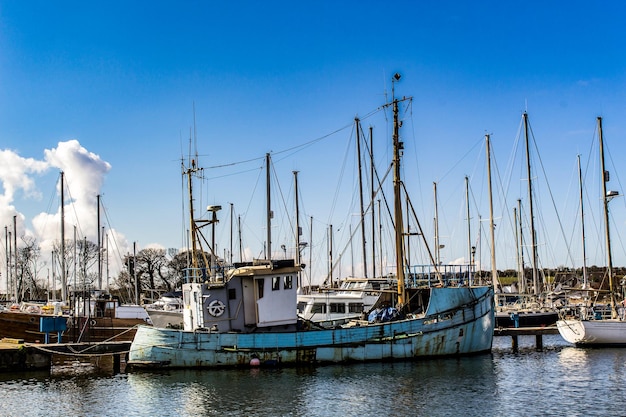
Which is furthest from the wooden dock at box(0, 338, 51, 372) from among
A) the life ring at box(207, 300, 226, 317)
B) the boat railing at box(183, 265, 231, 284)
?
the life ring at box(207, 300, 226, 317)

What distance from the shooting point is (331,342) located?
1171 inches

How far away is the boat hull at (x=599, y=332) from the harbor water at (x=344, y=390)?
→ 423cm

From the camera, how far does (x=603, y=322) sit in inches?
1420

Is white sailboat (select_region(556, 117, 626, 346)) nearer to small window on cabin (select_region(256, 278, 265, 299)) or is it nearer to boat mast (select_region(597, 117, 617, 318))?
boat mast (select_region(597, 117, 617, 318))

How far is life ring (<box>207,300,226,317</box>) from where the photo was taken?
29562 millimetres

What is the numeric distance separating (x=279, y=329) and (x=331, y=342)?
2.40 metres

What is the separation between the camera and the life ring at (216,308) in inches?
1164

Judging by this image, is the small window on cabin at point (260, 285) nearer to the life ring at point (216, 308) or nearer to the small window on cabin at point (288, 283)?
the small window on cabin at point (288, 283)

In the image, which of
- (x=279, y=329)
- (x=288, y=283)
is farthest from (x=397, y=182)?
(x=279, y=329)

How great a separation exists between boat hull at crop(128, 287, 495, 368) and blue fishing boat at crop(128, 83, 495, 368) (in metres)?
0.04

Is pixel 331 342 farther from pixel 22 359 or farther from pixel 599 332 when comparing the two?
pixel 599 332

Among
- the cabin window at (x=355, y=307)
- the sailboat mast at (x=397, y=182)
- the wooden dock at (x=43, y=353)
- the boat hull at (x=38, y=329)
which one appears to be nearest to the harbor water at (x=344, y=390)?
the wooden dock at (x=43, y=353)

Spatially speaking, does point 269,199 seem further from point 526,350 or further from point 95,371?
point 526,350

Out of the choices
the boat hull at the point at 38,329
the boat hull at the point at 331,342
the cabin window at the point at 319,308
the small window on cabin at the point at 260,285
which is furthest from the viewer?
the cabin window at the point at 319,308
